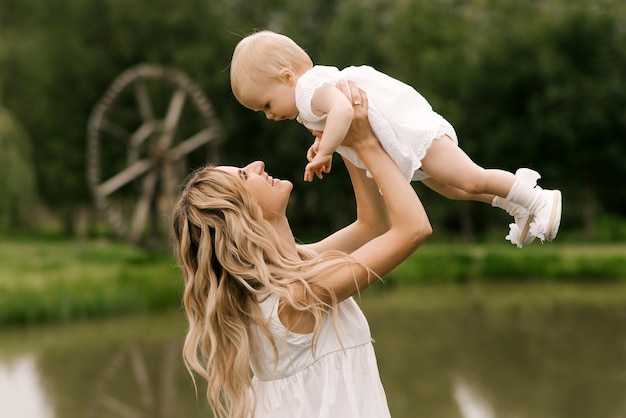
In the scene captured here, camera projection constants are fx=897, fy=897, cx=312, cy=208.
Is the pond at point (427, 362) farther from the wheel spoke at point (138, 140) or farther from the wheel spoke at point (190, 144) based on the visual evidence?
the wheel spoke at point (190, 144)

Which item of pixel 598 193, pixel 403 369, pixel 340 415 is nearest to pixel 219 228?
pixel 340 415

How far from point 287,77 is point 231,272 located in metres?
Answer: 0.53

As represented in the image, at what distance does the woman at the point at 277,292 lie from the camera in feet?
6.17

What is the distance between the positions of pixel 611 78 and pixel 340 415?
16.3 meters

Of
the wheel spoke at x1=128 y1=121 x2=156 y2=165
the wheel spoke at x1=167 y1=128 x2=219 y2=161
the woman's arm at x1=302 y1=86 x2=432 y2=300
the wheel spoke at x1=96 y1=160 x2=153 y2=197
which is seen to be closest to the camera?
the woman's arm at x1=302 y1=86 x2=432 y2=300

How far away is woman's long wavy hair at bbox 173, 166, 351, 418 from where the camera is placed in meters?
1.89

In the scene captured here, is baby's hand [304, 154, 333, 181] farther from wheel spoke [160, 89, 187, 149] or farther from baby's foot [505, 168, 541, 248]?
wheel spoke [160, 89, 187, 149]

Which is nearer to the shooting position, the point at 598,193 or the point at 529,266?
the point at 529,266

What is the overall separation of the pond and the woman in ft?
14.2

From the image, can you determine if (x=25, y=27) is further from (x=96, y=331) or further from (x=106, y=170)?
(x=96, y=331)

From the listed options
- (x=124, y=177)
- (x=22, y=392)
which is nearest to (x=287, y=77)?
(x=22, y=392)

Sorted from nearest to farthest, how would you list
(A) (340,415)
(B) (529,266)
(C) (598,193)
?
(A) (340,415) → (B) (529,266) → (C) (598,193)

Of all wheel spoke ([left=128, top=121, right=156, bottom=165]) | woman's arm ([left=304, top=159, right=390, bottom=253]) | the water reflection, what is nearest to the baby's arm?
woman's arm ([left=304, top=159, right=390, bottom=253])

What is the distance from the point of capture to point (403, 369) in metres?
7.47
